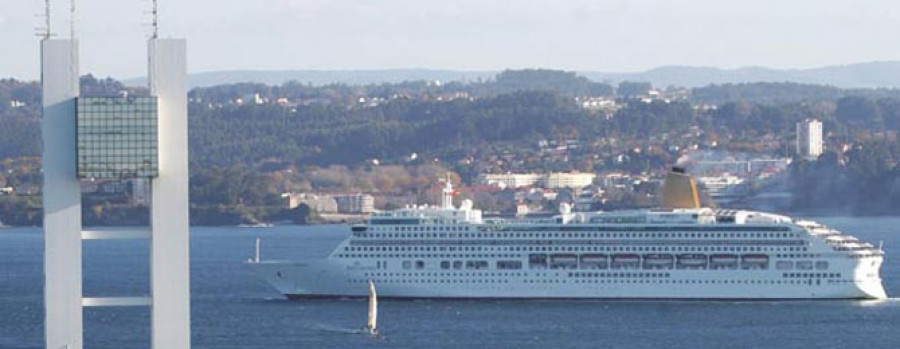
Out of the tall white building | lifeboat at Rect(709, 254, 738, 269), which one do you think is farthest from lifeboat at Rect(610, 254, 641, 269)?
the tall white building

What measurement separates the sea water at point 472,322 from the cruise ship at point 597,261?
1.71ft

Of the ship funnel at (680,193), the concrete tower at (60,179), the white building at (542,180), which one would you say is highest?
the concrete tower at (60,179)

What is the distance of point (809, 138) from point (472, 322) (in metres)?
109

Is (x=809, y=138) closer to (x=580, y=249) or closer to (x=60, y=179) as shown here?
(x=580, y=249)

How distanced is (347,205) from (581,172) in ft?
65.5

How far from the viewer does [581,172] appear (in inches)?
6004

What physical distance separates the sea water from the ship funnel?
162 inches

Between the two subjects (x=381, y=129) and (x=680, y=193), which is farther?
(x=381, y=129)

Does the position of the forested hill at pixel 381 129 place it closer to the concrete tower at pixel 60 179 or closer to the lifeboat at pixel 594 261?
the lifeboat at pixel 594 261

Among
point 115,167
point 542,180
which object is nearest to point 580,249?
point 115,167

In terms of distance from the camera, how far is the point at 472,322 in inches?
2180

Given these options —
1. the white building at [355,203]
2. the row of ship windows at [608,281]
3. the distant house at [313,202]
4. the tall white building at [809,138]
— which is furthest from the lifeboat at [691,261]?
the tall white building at [809,138]

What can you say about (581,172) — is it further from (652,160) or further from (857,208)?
(857,208)

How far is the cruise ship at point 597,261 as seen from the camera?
202ft
